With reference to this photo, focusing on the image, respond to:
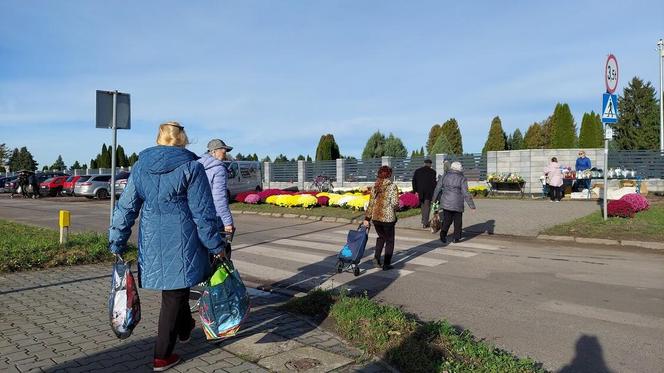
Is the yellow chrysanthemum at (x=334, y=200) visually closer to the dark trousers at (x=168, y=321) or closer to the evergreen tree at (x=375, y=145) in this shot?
the dark trousers at (x=168, y=321)

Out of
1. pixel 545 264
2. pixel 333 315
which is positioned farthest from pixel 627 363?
pixel 545 264

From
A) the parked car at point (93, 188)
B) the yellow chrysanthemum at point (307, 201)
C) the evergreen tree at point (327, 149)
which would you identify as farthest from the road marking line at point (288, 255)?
the evergreen tree at point (327, 149)

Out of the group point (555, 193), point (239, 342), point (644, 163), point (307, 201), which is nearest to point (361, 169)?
point (307, 201)

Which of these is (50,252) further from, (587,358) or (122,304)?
(587,358)

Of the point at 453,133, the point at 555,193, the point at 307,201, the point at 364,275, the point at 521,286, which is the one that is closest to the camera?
the point at 521,286

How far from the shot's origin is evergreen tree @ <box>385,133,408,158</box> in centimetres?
4859

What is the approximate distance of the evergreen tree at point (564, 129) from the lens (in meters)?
37.6

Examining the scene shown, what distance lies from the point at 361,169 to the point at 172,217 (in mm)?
27617

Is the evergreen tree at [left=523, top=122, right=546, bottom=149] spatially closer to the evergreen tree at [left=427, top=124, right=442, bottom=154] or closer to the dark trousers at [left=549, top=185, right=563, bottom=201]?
the evergreen tree at [left=427, top=124, right=442, bottom=154]

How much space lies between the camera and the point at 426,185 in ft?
45.0

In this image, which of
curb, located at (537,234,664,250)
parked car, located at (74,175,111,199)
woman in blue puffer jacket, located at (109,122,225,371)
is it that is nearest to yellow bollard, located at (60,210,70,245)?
woman in blue puffer jacket, located at (109,122,225,371)

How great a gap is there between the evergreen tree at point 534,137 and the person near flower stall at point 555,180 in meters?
36.6

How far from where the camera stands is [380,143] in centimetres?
4981

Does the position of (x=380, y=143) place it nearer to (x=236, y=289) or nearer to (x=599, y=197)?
(x=599, y=197)
